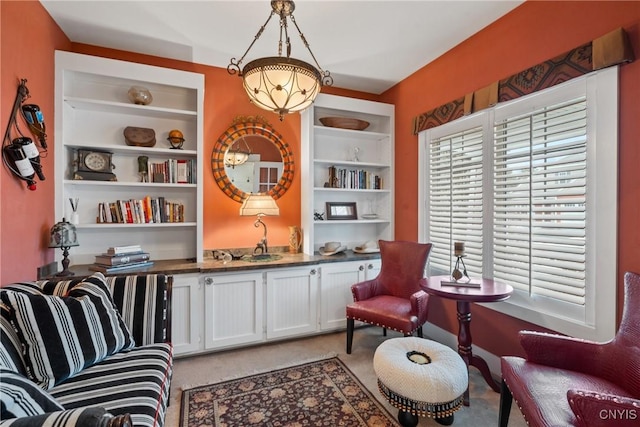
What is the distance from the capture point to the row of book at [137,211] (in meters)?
2.71

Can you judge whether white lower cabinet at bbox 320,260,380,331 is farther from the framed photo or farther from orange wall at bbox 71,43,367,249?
orange wall at bbox 71,43,367,249

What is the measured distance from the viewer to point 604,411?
1043 mm

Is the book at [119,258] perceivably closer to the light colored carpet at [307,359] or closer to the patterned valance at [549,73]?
the light colored carpet at [307,359]

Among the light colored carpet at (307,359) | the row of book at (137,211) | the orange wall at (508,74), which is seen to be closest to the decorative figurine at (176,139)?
the row of book at (137,211)

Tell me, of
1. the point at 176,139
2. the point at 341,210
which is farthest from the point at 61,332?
the point at 341,210

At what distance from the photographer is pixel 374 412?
1948 millimetres

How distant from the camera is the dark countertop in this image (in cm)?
251

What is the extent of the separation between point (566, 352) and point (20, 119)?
3502 millimetres

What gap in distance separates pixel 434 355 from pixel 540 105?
183 cm

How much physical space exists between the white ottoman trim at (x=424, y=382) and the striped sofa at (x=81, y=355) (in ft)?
3.92

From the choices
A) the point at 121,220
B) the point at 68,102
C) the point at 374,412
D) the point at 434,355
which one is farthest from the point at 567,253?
the point at 68,102

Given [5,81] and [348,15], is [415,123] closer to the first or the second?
[348,15]

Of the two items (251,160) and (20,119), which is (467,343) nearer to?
(251,160)

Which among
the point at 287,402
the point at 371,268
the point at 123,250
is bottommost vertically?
the point at 287,402
